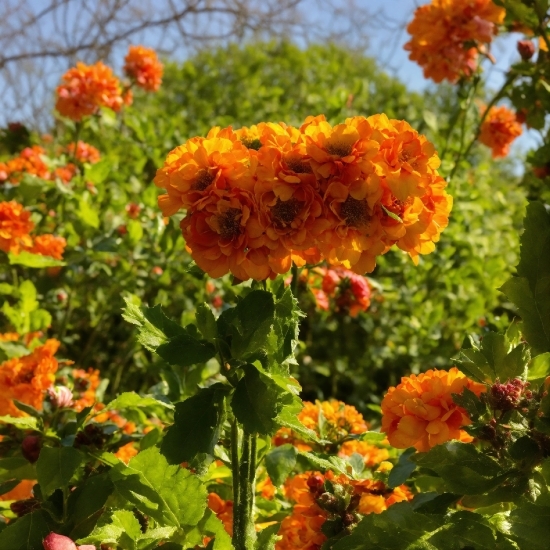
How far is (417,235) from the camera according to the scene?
799mm

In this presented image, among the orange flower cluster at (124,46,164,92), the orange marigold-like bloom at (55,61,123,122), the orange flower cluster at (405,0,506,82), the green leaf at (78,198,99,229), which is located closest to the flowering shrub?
the green leaf at (78,198,99,229)

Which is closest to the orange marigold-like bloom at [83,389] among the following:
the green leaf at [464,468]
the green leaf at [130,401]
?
the green leaf at [130,401]

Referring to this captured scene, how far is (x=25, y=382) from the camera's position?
1197 millimetres

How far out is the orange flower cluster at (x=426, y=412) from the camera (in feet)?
2.83

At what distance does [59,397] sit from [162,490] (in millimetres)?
383

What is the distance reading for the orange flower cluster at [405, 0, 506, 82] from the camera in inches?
72.6

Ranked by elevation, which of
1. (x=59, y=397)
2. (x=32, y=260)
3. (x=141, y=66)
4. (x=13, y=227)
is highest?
(x=141, y=66)

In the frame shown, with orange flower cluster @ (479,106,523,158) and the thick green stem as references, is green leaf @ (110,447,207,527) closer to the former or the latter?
the thick green stem

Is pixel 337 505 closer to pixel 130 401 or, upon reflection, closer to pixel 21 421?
pixel 130 401

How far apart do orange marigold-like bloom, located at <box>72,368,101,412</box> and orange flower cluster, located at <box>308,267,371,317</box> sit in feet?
2.64

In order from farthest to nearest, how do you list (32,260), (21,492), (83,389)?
(32,260) → (83,389) → (21,492)

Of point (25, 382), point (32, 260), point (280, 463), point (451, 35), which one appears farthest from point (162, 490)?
point (451, 35)

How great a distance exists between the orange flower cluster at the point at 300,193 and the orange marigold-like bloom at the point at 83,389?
62 cm

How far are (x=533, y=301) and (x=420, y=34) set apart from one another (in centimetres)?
146
